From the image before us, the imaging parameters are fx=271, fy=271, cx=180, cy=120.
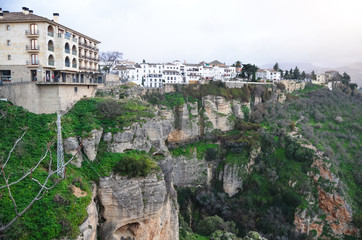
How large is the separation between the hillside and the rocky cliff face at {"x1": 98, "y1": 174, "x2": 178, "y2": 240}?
0.25ft

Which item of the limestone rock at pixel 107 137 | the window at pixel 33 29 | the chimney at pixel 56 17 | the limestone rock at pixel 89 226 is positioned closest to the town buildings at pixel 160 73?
the chimney at pixel 56 17

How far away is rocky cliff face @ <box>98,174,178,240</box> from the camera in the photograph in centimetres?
2042

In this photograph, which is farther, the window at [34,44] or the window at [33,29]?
the window at [34,44]

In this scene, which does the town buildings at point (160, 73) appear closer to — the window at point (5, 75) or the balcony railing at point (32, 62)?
the window at point (5, 75)

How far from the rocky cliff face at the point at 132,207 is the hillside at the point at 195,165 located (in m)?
0.08

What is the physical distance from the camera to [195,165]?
46.4 m

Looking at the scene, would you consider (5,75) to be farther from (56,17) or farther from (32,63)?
(56,17)

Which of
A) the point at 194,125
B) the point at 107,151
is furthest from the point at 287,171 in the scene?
the point at 107,151

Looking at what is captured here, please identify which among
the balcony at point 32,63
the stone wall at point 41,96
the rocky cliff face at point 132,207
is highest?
the balcony at point 32,63

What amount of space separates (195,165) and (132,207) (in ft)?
86.2

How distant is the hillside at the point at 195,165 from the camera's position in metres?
17.9

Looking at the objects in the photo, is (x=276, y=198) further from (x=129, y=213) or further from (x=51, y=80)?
(x=51, y=80)

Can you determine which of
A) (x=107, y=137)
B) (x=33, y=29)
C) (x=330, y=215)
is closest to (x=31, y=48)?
(x=33, y=29)

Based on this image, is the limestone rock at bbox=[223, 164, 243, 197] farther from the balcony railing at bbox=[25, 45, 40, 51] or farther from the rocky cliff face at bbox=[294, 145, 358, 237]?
the balcony railing at bbox=[25, 45, 40, 51]
